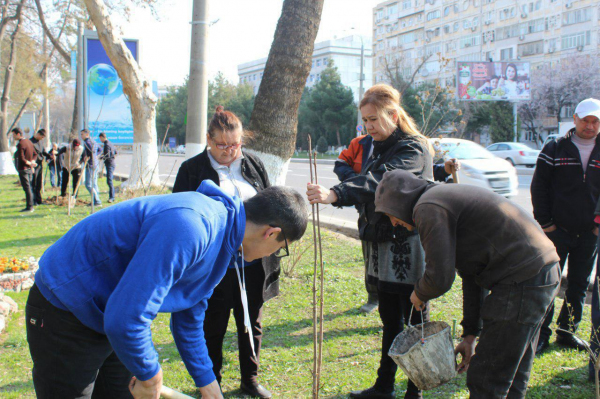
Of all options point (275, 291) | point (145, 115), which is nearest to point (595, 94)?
point (145, 115)

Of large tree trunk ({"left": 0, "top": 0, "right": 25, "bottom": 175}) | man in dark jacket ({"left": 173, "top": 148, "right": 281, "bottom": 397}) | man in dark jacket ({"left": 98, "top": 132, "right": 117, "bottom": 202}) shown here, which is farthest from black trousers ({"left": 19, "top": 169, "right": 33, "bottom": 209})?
large tree trunk ({"left": 0, "top": 0, "right": 25, "bottom": 175})

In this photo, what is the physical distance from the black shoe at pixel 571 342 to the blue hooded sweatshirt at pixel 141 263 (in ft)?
10.0

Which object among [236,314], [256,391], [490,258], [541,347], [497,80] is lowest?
[256,391]

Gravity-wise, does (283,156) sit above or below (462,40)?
below

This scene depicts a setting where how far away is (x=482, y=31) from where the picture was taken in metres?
58.0

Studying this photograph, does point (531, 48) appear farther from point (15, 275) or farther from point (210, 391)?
point (210, 391)

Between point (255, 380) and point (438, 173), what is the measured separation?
1917 millimetres

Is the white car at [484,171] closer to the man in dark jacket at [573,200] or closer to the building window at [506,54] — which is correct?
the man in dark jacket at [573,200]

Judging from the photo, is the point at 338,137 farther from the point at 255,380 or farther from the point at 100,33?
the point at 255,380

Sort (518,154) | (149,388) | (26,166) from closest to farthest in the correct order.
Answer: (149,388) → (26,166) → (518,154)

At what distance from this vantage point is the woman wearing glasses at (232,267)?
306 centimetres

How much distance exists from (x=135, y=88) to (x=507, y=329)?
35.3ft

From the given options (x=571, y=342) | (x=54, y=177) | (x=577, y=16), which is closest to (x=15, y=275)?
(x=571, y=342)

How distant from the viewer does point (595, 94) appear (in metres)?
36.9
